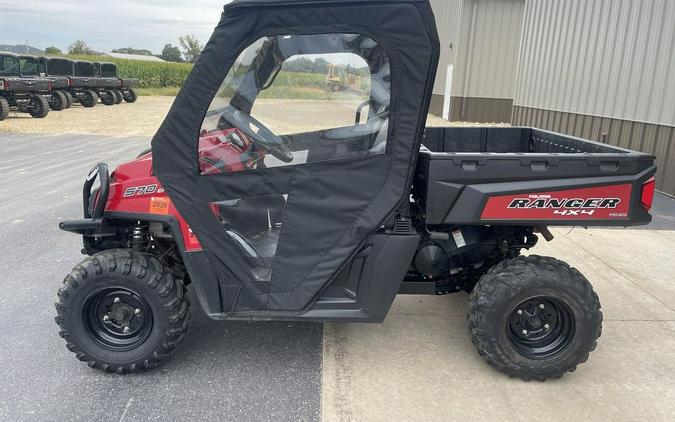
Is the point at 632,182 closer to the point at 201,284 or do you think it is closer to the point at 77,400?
the point at 201,284

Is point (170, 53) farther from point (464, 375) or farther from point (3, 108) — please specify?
point (464, 375)

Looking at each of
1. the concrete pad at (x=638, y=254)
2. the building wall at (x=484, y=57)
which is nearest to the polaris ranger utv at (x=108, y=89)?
the building wall at (x=484, y=57)

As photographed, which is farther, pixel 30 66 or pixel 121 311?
pixel 30 66

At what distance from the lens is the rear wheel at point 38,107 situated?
19.2 m

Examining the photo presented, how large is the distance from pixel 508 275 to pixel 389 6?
1642mm

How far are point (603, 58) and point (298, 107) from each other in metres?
8.61

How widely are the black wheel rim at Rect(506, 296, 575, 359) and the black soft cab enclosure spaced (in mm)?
803

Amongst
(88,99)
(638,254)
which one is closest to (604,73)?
(638,254)

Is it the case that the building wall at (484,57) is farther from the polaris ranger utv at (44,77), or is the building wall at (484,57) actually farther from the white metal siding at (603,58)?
the polaris ranger utv at (44,77)

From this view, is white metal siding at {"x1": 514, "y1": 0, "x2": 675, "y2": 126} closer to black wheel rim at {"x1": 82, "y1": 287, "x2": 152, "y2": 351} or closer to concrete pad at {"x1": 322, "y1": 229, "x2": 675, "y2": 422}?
concrete pad at {"x1": 322, "y1": 229, "x2": 675, "y2": 422}

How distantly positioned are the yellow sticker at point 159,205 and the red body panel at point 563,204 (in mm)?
1775

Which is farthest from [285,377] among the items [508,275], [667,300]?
[667,300]

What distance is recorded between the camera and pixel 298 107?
295cm

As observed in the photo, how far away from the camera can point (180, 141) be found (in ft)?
9.12
